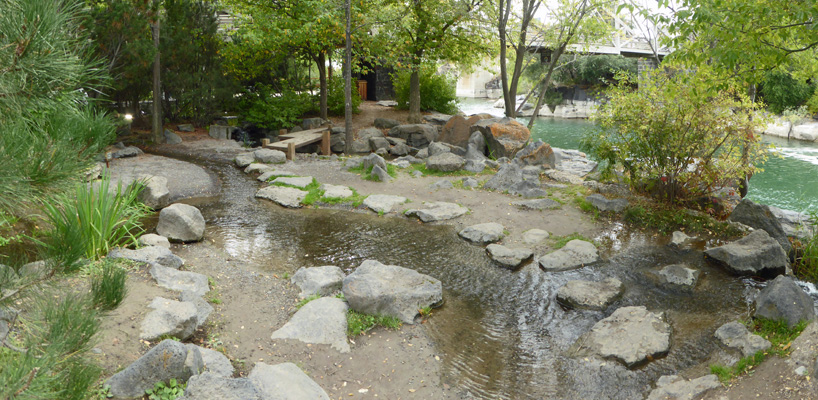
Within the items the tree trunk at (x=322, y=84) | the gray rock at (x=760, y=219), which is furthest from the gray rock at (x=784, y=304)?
the tree trunk at (x=322, y=84)

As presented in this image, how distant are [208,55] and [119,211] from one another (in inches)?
424

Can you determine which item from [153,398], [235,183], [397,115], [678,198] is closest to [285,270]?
[153,398]

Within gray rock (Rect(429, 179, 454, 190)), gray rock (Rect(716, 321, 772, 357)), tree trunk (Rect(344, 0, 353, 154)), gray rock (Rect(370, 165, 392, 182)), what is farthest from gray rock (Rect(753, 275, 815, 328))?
tree trunk (Rect(344, 0, 353, 154))

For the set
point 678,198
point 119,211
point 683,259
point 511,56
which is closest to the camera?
point 119,211

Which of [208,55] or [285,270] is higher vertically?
[208,55]

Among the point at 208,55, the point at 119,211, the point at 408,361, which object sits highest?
the point at 208,55

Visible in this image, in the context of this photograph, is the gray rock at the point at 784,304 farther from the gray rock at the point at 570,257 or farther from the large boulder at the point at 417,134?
the large boulder at the point at 417,134

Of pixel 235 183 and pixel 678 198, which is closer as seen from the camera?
pixel 678 198

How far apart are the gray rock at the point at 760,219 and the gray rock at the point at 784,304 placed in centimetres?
234

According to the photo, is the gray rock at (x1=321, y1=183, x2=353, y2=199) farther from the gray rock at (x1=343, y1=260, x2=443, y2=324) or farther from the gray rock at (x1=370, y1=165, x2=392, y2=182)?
the gray rock at (x1=343, y1=260, x2=443, y2=324)

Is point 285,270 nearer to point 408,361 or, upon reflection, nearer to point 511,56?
point 408,361

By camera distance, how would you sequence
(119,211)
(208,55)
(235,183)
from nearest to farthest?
(119,211), (235,183), (208,55)

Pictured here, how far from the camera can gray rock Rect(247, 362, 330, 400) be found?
3.83m

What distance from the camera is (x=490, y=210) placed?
9.12 meters
